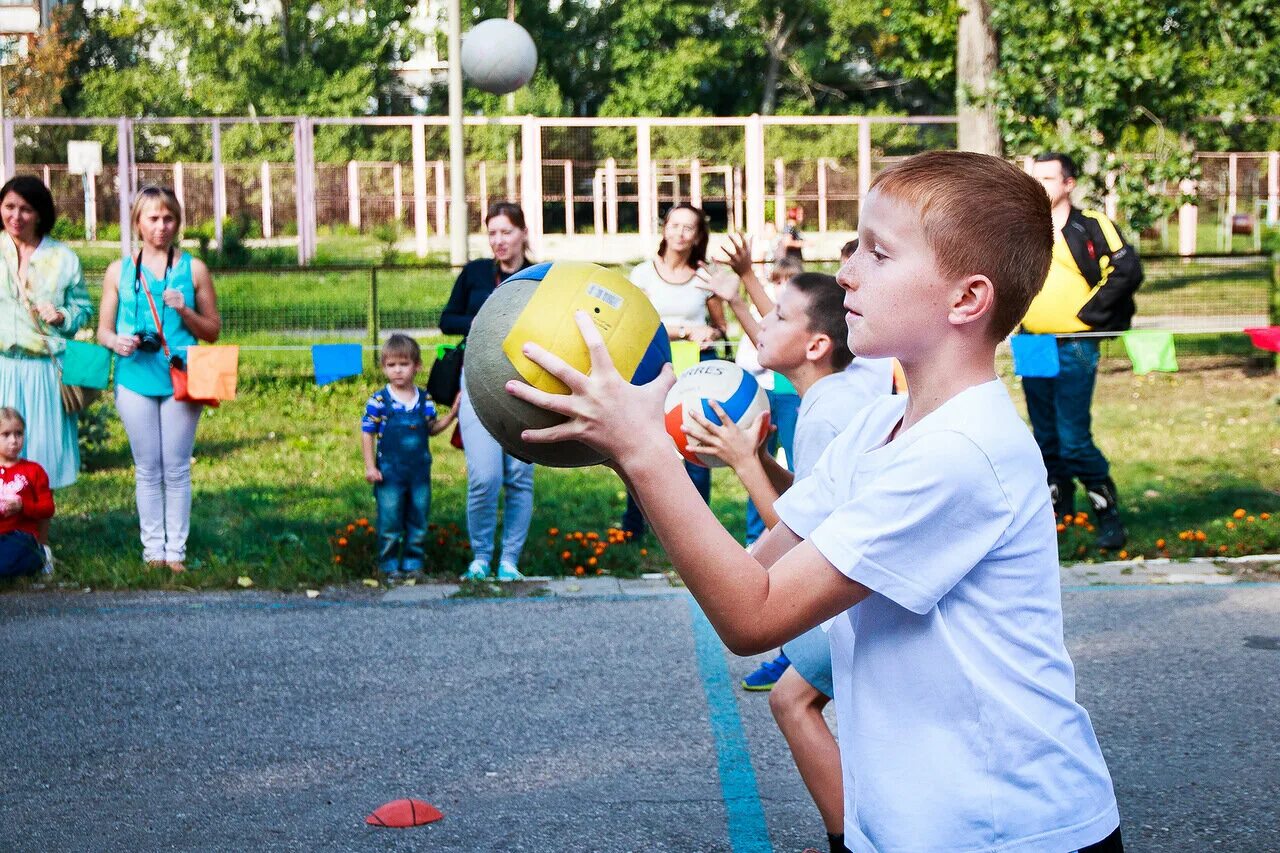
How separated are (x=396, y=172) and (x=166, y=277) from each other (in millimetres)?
18138

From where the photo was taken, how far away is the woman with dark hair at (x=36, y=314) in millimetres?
8273

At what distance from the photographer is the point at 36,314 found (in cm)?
835

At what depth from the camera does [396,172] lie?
25906 mm

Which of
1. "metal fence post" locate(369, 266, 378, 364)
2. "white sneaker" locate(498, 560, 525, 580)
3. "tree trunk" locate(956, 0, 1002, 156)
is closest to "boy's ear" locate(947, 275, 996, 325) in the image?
"white sneaker" locate(498, 560, 525, 580)

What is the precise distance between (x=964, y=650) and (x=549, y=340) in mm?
840

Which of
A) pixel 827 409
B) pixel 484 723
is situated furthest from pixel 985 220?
pixel 484 723

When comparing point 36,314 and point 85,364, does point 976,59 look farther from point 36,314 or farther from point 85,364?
point 36,314

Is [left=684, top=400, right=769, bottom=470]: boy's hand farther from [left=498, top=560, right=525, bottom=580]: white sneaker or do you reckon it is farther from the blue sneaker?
[left=498, top=560, right=525, bottom=580]: white sneaker

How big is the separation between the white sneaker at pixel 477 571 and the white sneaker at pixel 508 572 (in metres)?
0.08

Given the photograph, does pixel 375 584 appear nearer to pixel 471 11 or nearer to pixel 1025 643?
pixel 1025 643

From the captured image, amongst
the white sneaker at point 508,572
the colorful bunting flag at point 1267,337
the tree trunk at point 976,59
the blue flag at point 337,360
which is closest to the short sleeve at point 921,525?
the white sneaker at point 508,572

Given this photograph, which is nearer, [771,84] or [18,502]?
[18,502]

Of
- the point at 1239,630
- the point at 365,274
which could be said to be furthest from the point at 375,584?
the point at 365,274

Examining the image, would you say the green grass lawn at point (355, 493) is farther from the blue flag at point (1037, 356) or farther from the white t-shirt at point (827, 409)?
the white t-shirt at point (827, 409)
